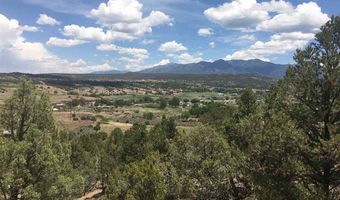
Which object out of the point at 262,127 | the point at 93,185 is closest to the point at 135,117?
the point at 93,185

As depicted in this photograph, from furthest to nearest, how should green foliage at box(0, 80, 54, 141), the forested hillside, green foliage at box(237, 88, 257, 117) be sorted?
1. green foliage at box(237, 88, 257, 117)
2. green foliage at box(0, 80, 54, 141)
3. the forested hillside

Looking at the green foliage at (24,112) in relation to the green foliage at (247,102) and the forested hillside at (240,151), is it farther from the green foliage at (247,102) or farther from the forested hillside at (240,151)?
the green foliage at (247,102)

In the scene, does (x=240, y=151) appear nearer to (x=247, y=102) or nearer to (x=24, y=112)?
(x=247, y=102)

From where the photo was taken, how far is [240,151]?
32625 millimetres

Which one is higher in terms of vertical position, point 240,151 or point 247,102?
point 247,102

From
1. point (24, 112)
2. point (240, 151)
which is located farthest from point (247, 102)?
point (24, 112)

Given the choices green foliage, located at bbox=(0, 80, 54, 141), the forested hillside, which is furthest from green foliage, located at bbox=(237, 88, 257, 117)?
green foliage, located at bbox=(0, 80, 54, 141)

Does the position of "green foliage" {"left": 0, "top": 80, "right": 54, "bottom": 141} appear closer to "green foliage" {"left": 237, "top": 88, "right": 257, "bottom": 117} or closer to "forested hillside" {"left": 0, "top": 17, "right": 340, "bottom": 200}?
"forested hillside" {"left": 0, "top": 17, "right": 340, "bottom": 200}

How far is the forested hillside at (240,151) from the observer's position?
20.1 metres

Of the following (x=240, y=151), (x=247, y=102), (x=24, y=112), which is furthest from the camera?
(x=247, y=102)

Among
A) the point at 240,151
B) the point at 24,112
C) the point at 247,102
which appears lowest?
the point at 240,151

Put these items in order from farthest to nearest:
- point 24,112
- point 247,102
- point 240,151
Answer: point 247,102 → point 240,151 → point 24,112

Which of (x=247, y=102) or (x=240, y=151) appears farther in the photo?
(x=247, y=102)

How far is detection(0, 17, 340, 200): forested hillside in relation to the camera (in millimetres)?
20062
